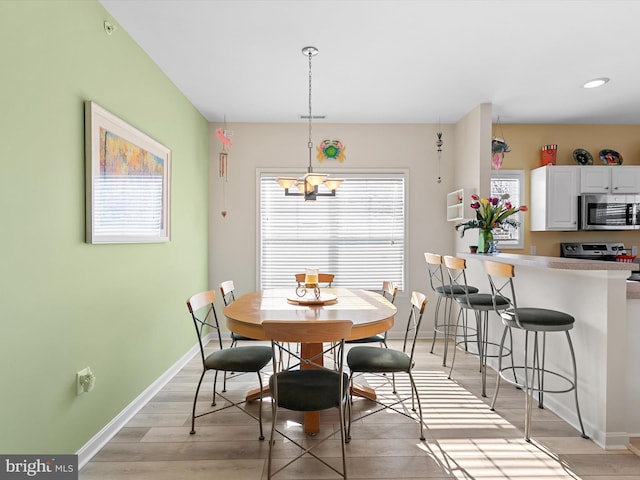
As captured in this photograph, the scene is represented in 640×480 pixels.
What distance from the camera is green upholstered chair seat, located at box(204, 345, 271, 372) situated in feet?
7.89

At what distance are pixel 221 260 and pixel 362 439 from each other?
9.64ft

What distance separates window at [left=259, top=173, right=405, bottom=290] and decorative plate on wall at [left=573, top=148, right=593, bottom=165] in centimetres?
222

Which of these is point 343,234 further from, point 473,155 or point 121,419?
point 121,419

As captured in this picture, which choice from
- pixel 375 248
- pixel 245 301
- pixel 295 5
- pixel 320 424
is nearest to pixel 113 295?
pixel 245 301

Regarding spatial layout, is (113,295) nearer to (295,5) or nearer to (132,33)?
(132,33)

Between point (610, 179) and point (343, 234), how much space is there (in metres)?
3.30

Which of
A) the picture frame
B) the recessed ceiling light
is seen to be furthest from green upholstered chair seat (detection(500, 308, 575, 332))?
the picture frame

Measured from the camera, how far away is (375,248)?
4758 mm

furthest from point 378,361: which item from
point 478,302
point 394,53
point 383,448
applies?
point 394,53

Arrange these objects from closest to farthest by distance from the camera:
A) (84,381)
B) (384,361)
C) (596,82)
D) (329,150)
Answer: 1. (84,381)
2. (384,361)
3. (596,82)
4. (329,150)

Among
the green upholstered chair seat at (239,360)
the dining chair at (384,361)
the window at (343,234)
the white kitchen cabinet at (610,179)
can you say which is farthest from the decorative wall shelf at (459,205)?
the green upholstered chair seat at (239,360)

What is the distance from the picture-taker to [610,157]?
185 inches

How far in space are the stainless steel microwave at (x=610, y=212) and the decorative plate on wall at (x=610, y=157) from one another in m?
0.52

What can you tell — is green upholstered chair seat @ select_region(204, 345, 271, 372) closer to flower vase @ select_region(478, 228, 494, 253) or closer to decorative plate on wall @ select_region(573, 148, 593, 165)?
flower vase @ select_region(478, 228, 494, 253)
